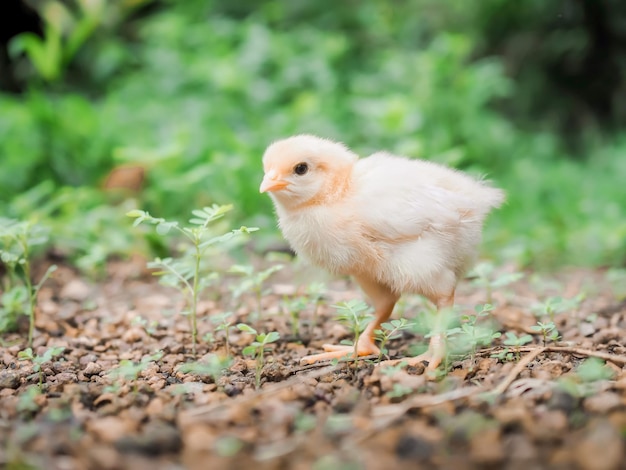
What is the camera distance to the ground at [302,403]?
67.8 inches

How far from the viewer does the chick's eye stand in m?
2.83

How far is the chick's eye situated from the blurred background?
1709 mm

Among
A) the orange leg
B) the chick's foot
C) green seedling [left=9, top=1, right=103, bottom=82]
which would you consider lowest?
the chick's foot

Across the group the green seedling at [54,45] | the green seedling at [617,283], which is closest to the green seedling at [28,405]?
the green seedling at [617,283]

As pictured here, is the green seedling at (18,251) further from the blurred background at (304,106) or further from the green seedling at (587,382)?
the green seedling at (587,382)

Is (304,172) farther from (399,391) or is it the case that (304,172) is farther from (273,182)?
(399,391)

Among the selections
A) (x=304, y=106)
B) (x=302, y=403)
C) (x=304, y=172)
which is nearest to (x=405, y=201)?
(x=304, y=172)

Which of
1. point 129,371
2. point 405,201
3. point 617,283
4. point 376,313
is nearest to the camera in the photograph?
point 129,371

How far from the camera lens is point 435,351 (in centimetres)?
270

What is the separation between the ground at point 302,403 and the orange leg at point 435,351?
0.23 ft

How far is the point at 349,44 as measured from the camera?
8883mm

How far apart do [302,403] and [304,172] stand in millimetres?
1041

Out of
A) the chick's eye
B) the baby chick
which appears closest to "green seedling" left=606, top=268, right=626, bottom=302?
the baby chick

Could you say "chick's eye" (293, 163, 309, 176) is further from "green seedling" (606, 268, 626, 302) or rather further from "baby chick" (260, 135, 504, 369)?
"green seedling" (606, 268, 626, 302)
